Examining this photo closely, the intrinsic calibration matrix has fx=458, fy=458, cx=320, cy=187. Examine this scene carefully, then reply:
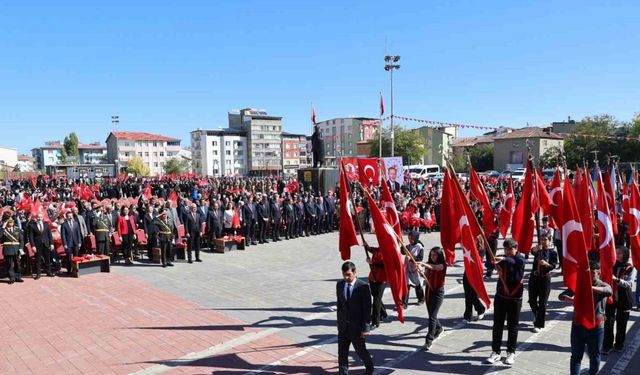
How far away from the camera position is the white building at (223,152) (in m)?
103

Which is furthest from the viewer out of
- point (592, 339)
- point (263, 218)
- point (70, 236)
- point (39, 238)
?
point (263, 218)

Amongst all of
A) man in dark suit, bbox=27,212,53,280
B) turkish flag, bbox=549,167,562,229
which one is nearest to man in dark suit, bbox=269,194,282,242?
man in dark suit, bbox=27,212,53,280

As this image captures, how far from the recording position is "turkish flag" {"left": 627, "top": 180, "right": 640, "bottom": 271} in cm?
855

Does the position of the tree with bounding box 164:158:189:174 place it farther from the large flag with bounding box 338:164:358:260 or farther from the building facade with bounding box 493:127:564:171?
the large flag with bounding box 338:164:358:260

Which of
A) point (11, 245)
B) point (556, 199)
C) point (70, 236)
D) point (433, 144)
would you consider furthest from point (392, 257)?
point (433, 144)

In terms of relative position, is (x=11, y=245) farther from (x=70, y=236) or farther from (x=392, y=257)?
(x=392, y=257)

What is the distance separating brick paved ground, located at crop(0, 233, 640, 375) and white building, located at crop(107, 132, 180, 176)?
104 meters

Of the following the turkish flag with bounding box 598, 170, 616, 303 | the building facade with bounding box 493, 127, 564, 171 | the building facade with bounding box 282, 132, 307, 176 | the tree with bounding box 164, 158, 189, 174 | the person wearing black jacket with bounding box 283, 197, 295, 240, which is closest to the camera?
the turkish flag with bounding box 598, 170, 616, 303

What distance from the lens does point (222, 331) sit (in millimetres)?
8125

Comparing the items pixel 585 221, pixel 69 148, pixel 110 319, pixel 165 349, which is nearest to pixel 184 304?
pixel 110 319

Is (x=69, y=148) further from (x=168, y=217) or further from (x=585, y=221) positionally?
(x=585, y=221)

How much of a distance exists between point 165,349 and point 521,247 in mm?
6515

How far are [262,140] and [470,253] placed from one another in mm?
100181

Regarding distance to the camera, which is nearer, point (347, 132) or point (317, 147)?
point (317, 147)
